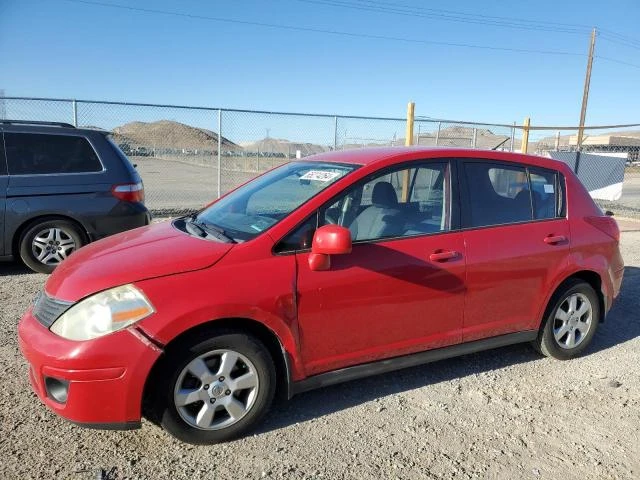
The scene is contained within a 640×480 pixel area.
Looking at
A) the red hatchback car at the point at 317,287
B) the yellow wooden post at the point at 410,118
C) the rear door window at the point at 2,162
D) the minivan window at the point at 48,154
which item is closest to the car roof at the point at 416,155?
the red hatchback car at the point at 317,287

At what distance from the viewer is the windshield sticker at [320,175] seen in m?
3.38

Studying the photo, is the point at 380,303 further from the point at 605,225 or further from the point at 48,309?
the point at 605,225

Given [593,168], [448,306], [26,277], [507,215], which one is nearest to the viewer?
[448,306]

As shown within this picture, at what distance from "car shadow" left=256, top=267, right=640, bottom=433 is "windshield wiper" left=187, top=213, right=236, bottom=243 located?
1.13m

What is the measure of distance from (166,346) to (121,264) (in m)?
0.53

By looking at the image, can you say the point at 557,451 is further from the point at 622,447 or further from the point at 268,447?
the point at 268,447

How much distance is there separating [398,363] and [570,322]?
1.68 meters

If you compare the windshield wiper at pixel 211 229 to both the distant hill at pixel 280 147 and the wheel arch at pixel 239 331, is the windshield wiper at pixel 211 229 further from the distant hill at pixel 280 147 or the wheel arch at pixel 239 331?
the distant hill at pixel 280 147

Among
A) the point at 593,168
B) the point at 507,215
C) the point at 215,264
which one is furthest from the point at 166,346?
the point at 593,168

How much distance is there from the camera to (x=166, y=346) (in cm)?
268

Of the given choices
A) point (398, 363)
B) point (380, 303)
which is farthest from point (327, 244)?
point (398, 363)

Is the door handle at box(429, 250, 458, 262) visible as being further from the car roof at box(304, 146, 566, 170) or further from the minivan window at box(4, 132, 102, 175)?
the minivan window at box(4, 132, 102, 175)

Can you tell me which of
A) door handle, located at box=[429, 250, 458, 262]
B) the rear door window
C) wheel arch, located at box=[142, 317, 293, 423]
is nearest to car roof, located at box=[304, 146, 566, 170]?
door handle, located at box=[429, 250, 458, 262]

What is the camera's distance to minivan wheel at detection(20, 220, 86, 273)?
19.5 ft
